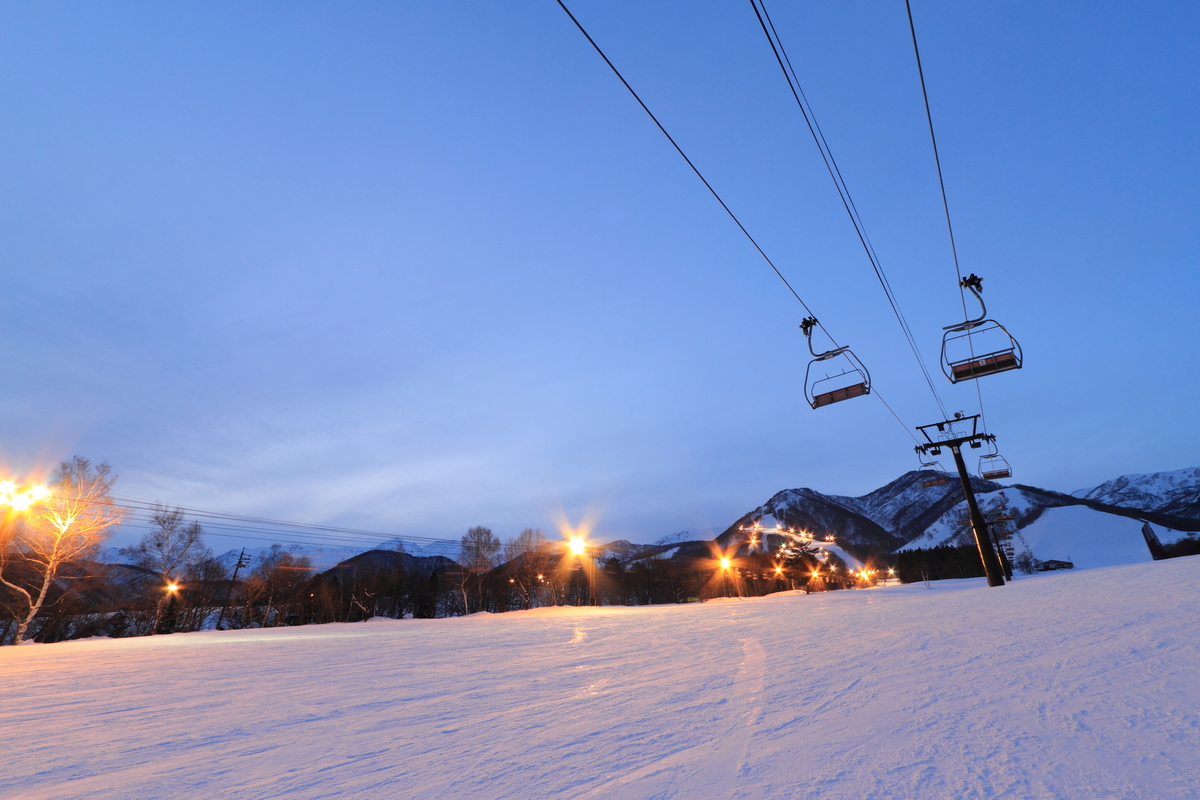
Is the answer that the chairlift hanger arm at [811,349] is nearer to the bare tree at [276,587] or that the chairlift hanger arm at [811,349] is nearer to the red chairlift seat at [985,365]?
the red chairlift seat at [985,365]

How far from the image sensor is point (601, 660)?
821 centimetres

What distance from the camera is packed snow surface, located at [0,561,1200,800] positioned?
9.73 ft

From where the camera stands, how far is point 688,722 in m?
4.36

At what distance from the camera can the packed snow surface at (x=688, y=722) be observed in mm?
2967

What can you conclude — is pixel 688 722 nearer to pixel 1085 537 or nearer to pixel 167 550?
pixel 167 550

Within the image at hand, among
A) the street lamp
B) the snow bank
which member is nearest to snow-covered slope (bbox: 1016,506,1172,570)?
the snow bank

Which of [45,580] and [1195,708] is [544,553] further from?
[1195,708]

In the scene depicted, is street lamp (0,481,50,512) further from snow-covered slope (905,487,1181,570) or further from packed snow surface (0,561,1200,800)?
snow-covered slope (905,487,1181,570)

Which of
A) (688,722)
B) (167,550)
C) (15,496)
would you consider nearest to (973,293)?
(688,722)

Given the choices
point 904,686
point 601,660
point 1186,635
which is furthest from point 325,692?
point 1186,635

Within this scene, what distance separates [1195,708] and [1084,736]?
3.20 ft

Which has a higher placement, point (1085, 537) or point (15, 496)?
point (15, 496)

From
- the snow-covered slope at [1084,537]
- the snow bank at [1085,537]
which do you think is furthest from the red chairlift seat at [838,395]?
the snow bank at [1085,537]

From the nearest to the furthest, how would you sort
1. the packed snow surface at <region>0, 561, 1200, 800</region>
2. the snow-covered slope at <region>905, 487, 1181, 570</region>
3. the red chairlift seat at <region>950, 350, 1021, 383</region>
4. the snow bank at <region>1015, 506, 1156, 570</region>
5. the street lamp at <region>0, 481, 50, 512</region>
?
the packed snow surface at <region>0, 561, 1200, 800</region>
the red chairlift seat at <region>950, 350, 1021, 383</region>
the street lamp at <region>0, 481, 50, 512</region>
the snow bank at <region>1015, 506, 1156, 570</region>
the snow-covered slope at <region>905, 487, 1181, 570</region>
